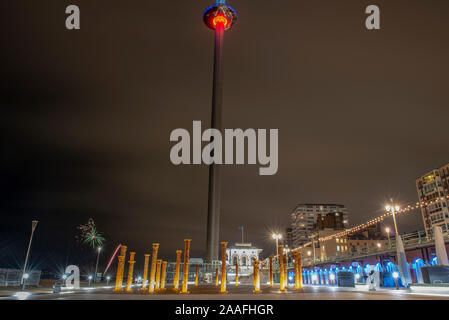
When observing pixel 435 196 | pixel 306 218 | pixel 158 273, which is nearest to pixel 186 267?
pixel 158 273

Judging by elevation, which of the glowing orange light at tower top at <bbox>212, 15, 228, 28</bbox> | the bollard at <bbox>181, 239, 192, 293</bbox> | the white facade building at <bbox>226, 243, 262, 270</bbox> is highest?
the glowing orange light at tower top at <bbox>212, 15, 228, 28</bbox>

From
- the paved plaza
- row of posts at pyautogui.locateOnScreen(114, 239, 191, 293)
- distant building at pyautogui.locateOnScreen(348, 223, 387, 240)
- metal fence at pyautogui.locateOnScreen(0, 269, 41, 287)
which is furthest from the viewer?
distant building at pyautogui.locateOnScreen(348, 223, 387, 240)

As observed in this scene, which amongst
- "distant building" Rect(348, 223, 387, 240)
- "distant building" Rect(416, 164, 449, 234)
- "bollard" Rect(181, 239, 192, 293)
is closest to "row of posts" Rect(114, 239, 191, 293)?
"bollard" Rect(181, 239, 192, 293)

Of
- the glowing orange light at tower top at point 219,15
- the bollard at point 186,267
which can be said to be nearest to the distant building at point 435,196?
the glowing orange light at tower top at point 219,15

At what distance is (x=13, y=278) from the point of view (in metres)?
33.9

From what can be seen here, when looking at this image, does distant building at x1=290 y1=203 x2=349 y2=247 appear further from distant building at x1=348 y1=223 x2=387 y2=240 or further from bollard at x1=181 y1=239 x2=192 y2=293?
bollard at x1=181 y1=239 x2=192 y2=293

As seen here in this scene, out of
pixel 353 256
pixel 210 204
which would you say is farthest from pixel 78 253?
pixel 353 256

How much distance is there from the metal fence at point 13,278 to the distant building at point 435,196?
9224cm

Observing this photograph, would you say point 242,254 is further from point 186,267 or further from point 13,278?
point 186,267

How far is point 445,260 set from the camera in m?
25.4

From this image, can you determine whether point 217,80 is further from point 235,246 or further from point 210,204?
point 235,246

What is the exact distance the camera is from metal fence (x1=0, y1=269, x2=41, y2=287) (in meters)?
32.5

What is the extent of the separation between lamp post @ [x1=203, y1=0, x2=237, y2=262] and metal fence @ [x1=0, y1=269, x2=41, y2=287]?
78.9 ft
